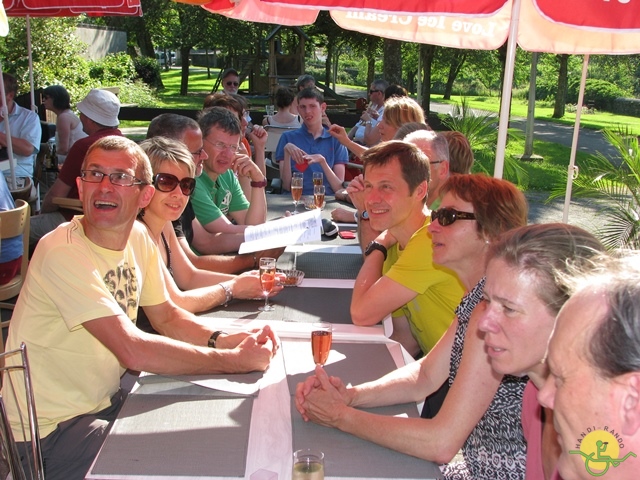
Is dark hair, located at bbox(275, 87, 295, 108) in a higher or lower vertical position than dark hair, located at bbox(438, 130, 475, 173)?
higher

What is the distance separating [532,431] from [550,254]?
0.50 meters

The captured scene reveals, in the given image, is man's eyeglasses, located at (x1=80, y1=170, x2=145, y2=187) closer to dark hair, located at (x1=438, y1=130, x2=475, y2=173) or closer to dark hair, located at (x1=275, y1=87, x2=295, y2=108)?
dark hair, located at (x1=438, y1=130, x2=475, y2=173)

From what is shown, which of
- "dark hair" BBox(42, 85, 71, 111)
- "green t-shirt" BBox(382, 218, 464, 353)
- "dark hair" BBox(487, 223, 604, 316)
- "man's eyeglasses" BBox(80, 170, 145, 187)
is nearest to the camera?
"dark hair" BBox(487, 223, 604, 316)

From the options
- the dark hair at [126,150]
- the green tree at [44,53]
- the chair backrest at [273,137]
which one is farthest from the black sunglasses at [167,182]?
the green tree at [44,53]

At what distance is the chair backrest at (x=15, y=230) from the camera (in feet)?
12.4

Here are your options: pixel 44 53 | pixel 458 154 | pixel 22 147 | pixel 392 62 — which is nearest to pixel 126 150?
pixel 458 154

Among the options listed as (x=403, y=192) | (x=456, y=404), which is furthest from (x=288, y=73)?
(x=456, y=404)

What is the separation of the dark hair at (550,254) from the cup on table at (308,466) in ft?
2.22

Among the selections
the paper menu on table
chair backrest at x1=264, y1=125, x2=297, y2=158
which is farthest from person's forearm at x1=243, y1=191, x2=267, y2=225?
chair backrest at x1=264, y1=125, x2=297, y2=158

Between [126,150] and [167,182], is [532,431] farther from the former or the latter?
[167,182]

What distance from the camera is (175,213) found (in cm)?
290

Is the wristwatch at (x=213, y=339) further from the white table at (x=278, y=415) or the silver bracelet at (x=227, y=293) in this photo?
the silver bracelet at (x=227, y=293)

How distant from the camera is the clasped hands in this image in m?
1.83

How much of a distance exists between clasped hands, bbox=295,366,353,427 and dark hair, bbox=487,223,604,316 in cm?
60
